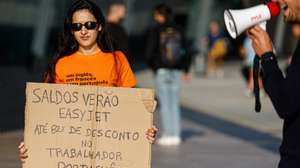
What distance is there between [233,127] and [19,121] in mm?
3080

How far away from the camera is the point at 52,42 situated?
31625 mm

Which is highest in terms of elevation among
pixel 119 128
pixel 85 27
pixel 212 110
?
pixel 85 27

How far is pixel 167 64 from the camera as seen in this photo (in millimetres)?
12820

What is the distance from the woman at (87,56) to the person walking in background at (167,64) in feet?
22.2

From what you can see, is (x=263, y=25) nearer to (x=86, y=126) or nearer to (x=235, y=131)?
(x=86, y=126)

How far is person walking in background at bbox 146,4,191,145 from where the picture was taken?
41.8 ft

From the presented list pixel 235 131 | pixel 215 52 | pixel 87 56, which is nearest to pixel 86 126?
pixel 87 56

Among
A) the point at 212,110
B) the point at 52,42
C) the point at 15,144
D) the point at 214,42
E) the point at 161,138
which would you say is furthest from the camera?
the point at 52,42

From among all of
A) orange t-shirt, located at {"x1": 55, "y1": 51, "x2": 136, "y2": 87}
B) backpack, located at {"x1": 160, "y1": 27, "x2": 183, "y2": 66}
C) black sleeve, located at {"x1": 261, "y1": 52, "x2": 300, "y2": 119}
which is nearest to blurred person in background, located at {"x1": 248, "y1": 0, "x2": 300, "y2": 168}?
black sleeve, located at {"x1": 261, "y1": 52, "x2": 300, "y2": 119}

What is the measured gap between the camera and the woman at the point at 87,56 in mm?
5859

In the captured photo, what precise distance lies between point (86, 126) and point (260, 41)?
1.33 m

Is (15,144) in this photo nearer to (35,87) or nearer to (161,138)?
(161,138)

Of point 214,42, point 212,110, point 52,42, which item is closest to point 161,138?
point 212,110

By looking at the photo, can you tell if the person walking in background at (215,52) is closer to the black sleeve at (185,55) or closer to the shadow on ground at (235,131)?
the shadow on ground at (235,131)
